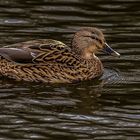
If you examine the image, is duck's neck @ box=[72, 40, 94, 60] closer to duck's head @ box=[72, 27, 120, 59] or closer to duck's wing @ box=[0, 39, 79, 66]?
duck's head @ box=[72, 27, 120, 59]

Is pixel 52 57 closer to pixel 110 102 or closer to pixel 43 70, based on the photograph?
pixel 43 70

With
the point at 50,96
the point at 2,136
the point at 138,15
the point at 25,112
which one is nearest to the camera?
the point at 2,136

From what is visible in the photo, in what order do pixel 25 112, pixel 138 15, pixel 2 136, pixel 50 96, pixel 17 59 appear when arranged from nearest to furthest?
pixel 2 136
pixel 25 112
pixel 50 96
pixel 17 59
pixel 138 15

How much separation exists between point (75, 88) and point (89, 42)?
4.18 feet

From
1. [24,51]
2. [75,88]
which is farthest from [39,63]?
[75,88]

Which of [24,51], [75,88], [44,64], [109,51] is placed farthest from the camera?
[109,51]

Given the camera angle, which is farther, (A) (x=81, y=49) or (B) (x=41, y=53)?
(A) (x=81, y=49)

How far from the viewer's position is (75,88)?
13281mm

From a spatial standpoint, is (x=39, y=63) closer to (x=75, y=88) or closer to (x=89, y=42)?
(x=75, y=88)

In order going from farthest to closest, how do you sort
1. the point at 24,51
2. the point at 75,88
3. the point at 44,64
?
the point at 44,64
the point at 24,51
the point at 75,88

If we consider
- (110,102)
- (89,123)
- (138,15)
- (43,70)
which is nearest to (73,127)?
(89,123)

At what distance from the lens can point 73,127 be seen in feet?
36.4

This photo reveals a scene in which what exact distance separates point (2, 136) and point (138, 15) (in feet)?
23.4

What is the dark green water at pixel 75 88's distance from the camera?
1103cm
